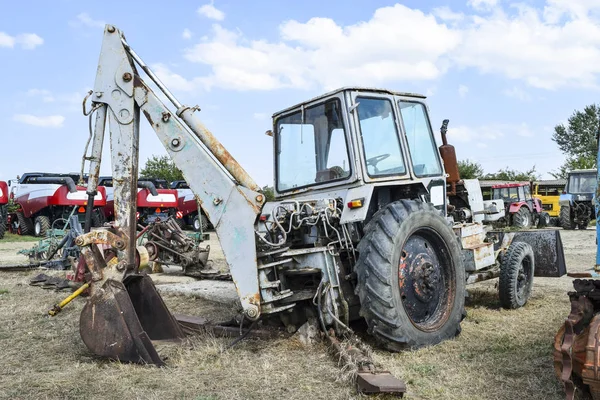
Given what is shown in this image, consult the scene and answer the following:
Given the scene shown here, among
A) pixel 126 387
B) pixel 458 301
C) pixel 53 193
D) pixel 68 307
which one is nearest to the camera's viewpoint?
pixel 126 387

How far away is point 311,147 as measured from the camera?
5699mm

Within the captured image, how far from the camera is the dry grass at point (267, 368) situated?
359 cm

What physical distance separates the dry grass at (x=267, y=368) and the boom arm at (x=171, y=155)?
2.02ft

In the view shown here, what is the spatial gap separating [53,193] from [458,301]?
15517 millimetres

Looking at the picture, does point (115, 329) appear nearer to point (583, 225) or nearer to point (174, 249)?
point (174, 249)

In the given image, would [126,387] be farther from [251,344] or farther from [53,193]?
[53,193]

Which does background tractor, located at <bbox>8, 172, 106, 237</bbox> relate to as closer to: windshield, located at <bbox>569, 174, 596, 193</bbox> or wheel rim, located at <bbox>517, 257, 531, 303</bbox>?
wheel rim, located at <bbox>517, 257, 531, 303</bbox>

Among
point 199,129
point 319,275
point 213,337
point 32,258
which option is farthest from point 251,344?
point 32,258

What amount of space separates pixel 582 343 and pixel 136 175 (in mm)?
3317

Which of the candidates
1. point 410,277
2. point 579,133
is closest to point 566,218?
point 410,277

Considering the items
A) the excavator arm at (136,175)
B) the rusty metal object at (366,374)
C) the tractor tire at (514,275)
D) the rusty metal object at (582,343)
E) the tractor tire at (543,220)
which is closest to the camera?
the rusty metal object at (582,343)

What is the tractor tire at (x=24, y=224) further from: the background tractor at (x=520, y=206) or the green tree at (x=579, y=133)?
the green tree at (x=579, y=133)

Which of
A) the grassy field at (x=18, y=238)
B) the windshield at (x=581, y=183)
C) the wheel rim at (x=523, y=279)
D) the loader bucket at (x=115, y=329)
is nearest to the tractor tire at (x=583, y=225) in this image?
the windshield at (x=581, y=183)

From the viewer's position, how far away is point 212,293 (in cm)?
795
